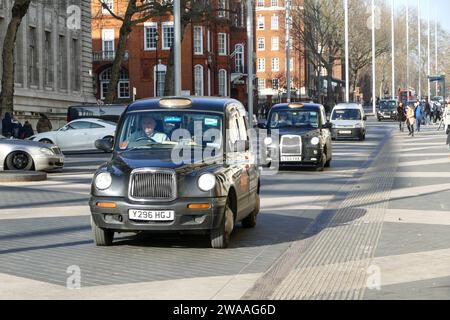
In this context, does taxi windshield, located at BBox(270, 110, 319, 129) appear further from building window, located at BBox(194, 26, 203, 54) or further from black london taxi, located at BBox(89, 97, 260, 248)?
building window, located at BBox(194, 26, 203, 54)

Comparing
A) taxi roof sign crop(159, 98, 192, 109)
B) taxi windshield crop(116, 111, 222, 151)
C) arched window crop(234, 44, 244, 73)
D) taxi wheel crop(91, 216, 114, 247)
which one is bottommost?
taxi wheel crop(91, 216, 114, 247)

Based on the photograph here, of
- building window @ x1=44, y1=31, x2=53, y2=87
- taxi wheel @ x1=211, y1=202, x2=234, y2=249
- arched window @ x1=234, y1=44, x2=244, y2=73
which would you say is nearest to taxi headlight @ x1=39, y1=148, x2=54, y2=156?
taxi wheel @ x1=211, y1=202, x2=234, y2=249

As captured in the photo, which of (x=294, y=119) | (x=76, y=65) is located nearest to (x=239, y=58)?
(x=76, y=65)

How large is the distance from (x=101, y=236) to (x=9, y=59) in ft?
76.9

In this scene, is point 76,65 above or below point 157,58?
below

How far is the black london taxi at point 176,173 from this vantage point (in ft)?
34.8

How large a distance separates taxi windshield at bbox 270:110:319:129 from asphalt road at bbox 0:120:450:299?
17.5 feet

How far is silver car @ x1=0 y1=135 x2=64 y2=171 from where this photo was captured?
2338 cm

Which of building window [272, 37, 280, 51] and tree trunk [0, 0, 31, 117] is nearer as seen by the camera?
tree trunk [0, 0, 31, 117]

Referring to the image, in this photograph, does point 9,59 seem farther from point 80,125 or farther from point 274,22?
point 274,22

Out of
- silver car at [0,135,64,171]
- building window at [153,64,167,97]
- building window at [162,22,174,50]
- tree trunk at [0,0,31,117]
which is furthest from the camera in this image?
building window at [153,64,167,97]

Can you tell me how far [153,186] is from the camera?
34.8ft

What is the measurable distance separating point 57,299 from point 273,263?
2.89 meters
